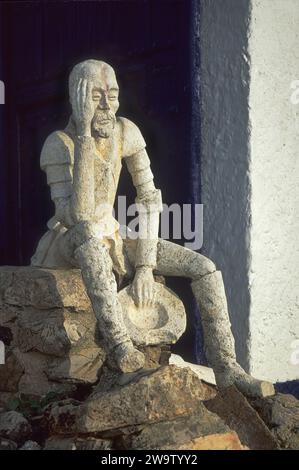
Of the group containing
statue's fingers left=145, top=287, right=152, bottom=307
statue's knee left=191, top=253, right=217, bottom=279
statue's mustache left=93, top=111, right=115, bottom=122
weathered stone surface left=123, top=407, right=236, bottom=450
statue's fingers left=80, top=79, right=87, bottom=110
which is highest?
statue's fingers left=80, top=79, right=87, bottom=110

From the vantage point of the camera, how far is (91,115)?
397 centimetres

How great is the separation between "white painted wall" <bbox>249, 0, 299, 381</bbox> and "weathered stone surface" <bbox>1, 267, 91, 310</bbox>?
1276mm

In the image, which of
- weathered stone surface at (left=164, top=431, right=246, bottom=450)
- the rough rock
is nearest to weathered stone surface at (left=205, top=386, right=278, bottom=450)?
weathered stone surface at (left=164, top=431, right=246, bottom=450)

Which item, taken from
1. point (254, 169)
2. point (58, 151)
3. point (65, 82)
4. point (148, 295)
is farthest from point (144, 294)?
point (65, 82)

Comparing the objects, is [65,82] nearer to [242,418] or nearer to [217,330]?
[217,330]

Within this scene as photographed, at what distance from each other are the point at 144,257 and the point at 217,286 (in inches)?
15.6

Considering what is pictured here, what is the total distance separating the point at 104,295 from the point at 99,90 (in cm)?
102

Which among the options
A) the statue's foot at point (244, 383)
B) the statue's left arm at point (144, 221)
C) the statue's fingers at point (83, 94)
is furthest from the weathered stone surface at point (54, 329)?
the statue's fingers at point (83, 94)

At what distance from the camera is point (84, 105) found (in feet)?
13.0

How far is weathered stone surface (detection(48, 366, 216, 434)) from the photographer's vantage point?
3299 mm

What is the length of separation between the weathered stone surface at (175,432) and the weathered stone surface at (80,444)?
0.28 feet

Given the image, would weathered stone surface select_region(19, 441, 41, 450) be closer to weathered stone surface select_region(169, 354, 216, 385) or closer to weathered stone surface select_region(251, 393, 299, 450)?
weathered stone surface select_region(251, 393, 299, 450)
